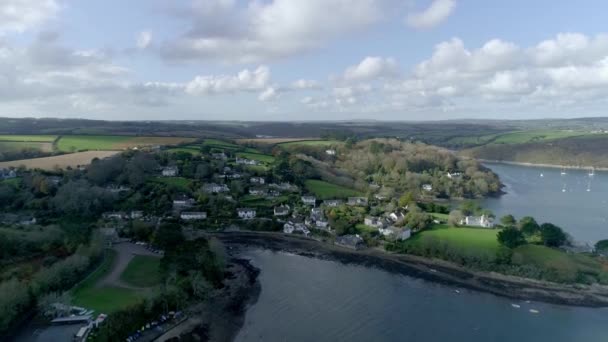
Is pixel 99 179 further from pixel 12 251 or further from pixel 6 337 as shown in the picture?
pixel 6 337

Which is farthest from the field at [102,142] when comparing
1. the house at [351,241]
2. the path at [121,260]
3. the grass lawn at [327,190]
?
the house at [351,241]

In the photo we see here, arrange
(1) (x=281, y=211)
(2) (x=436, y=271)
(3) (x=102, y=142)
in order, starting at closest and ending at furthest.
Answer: (2) (x=436, y=271) → (1) (x=281, y=211) → (3) (x=102, y=142)

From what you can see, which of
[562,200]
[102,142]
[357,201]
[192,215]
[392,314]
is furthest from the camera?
[102,142]

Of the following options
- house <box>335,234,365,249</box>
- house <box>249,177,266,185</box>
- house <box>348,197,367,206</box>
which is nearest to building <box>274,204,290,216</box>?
house <box>335,234,365,249</box>

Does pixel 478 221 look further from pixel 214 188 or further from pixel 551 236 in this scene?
pixel 214 188

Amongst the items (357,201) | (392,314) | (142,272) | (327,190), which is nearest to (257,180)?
(327,190)

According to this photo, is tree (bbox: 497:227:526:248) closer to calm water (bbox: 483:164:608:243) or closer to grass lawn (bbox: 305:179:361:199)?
Answer: calm water (bbox: 483:164:608:243)

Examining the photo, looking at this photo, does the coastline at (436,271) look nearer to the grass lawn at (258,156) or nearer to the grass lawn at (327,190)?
the grass lawn at (327,190)
